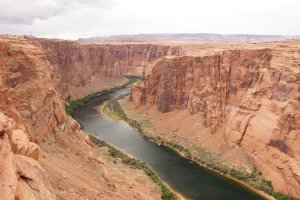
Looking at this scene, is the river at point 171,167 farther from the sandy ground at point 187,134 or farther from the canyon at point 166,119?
the canyon at point 166,119

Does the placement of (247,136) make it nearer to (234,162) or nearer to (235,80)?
(234,162)

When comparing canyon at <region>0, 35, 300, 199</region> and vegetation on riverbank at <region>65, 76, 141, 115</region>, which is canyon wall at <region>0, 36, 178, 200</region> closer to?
canyon at <region>0, 35, 300, 199</region>

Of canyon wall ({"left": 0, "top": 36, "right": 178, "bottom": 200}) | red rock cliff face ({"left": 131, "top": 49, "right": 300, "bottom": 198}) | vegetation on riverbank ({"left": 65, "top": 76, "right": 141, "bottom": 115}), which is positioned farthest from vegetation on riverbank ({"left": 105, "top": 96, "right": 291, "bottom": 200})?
vegetation on riverbank ({"left": 65, "top": 76, "right": 141, "bottom": 115})

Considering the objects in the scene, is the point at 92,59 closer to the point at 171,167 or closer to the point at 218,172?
the point at 171,167

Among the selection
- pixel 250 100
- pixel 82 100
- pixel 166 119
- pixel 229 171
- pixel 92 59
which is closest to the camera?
pixel 229 171

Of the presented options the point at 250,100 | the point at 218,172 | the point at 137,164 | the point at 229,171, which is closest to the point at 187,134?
the point at 250,100

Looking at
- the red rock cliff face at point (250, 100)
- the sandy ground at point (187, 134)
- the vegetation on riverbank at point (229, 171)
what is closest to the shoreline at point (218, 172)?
the vegetation on riverbank at point (229, 171)
